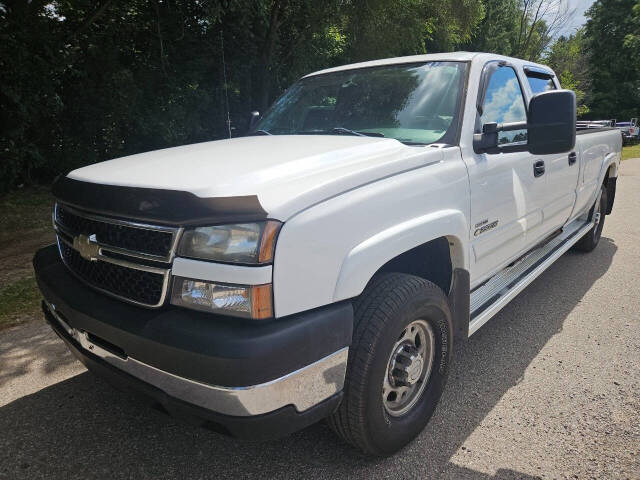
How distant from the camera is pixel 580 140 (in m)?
4.23

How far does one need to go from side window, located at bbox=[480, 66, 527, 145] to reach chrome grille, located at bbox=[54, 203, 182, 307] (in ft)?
6.71

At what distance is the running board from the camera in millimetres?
2834

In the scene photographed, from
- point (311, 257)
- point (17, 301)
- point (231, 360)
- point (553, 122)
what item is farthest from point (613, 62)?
point (231, 360)

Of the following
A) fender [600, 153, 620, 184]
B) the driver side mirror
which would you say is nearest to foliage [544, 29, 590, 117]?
fender [600, 153, 620, 184]

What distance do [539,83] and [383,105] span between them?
179 centimetres

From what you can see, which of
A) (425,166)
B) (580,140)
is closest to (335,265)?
(425,166)

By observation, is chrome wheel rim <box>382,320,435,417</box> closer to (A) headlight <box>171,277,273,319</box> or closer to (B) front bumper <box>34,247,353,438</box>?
(B) front bumper <box>34,247,353,438</box>

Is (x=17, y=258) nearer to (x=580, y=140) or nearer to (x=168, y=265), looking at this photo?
(x=168, y=265)

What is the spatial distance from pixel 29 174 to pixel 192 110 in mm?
3798

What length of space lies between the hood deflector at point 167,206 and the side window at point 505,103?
1.82m

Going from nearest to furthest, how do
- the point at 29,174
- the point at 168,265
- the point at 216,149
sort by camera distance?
the point at 168,265, the point at 216,149, the point at 29,174

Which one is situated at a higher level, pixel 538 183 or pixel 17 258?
pixel 538 183

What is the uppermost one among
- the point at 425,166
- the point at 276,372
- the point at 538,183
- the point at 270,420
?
the point at 425,166

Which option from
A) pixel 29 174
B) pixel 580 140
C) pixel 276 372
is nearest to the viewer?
pixel 276 372
